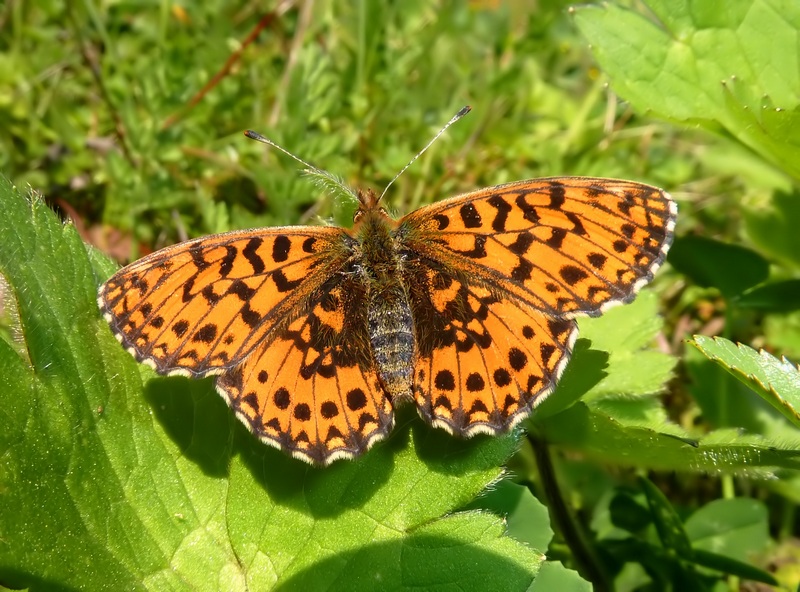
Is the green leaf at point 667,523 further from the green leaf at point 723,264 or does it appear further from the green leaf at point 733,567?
the green leaf at point 723,264

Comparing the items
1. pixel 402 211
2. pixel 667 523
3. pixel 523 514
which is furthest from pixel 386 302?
pixel 402 211

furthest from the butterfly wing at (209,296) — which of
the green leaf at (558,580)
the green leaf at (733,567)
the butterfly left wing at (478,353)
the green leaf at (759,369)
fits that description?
the green leaf at (733,567)

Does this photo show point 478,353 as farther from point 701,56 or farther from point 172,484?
point 701,56

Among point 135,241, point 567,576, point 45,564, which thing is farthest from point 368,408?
point 135,241

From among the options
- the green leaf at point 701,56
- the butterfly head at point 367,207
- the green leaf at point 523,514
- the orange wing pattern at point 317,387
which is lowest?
the green leaf at point 523,514

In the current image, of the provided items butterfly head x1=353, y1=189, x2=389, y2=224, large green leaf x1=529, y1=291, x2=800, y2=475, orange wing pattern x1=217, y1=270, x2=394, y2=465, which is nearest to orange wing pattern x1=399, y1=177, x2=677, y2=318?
large green leaf x1=529, y1=291, x2=800, y2=475

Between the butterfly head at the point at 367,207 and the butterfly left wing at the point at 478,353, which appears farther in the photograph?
the butterfly head at the point at 367,207
